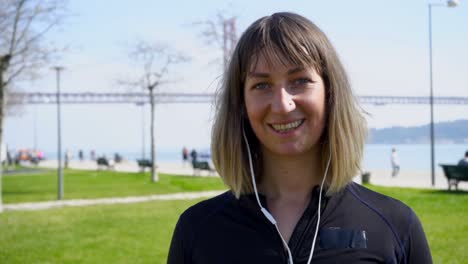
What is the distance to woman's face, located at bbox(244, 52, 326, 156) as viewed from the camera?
162cm

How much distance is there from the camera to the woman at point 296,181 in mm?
1603

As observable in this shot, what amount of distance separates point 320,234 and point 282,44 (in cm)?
60

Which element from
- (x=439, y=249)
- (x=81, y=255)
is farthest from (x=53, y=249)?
(x=439, y=249)

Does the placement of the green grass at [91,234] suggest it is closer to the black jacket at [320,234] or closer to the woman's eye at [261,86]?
the black jacket at [320,234]

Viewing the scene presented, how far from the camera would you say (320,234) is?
1.62 metres

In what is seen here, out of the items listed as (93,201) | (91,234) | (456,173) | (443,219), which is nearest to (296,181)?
(91,234)

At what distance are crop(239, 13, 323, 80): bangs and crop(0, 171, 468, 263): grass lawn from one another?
17.0 feet

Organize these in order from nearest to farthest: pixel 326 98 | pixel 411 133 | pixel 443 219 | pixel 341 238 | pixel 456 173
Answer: pixel 341 238 < pixel 326 98 < pixel 411 133 < pixel 443 219 < pixel 456 173

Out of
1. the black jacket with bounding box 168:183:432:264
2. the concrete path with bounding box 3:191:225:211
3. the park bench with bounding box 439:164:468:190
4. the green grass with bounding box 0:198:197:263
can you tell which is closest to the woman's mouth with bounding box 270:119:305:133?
the black jacket with bounding box 168:183:432:264

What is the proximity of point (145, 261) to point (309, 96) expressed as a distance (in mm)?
5568

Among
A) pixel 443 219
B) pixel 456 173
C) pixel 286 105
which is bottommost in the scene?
pixel 443 219

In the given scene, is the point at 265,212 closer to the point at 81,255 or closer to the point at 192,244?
the point at 192,244

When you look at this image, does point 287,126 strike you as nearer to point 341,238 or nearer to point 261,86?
point 261,86

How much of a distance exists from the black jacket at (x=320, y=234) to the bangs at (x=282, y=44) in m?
0.43
